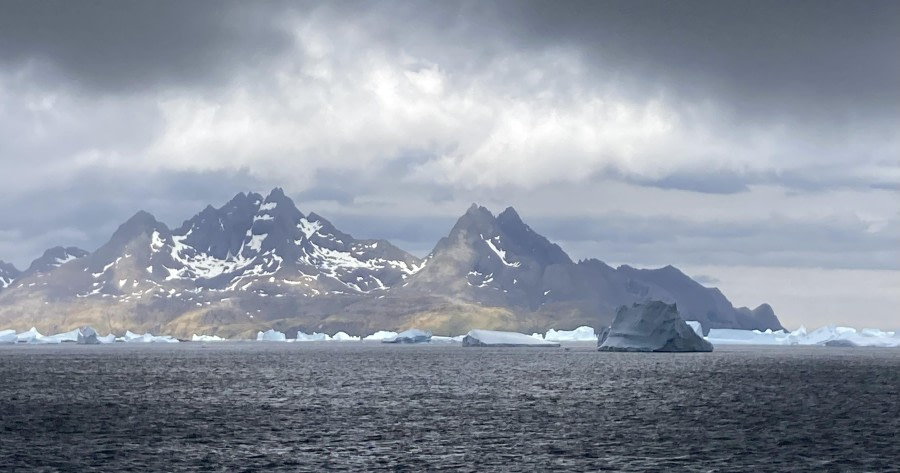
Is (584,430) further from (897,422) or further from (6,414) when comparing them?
(6,414)

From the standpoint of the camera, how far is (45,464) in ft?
229

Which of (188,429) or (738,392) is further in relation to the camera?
(738,392)

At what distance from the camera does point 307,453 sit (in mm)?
75938

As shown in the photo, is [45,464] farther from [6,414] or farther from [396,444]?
[6,414]

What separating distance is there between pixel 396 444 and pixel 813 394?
80056 mm

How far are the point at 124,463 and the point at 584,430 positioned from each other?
132 feet

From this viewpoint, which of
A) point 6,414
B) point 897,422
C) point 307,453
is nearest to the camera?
point 307,453

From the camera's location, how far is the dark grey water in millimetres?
72250

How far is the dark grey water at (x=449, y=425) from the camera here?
7225cm

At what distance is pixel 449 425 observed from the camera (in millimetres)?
95812


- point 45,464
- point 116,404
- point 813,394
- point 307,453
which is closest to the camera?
point 45,464

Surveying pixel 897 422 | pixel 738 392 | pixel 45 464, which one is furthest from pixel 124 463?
pixel 738 392

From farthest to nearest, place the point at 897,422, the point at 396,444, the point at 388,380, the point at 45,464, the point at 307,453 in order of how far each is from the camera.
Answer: the point at 388,380 < the point at 897,422 < the point at 396,444 < the point at 307,453 < the point at 45,464

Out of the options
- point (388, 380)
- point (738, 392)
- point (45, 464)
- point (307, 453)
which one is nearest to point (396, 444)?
point (307, 453)
